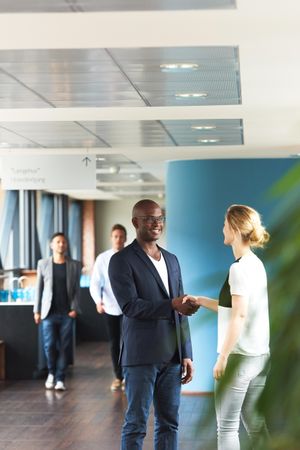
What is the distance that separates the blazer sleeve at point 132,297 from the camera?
14.3ft

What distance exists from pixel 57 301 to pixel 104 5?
22.0 feet

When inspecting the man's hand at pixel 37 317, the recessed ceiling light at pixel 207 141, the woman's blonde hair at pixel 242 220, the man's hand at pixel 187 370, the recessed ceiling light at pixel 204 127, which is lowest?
the man's hand at pixel 37 317

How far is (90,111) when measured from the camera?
7164 millimetres

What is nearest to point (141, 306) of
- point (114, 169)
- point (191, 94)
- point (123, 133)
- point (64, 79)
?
point (64, 79)

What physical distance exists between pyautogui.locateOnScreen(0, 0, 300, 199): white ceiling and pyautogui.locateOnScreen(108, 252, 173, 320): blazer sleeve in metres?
1.04

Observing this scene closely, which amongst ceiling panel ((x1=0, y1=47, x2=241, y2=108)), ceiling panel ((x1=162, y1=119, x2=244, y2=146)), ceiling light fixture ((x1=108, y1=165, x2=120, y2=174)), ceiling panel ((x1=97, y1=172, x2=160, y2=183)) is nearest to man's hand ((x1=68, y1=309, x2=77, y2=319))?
ceiling panel ((x1=162, y1=119, x2=244, y2=146))

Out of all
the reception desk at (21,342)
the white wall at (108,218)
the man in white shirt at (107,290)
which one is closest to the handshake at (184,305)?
the man in white shirt at (107,290)

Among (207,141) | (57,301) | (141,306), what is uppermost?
(207,141)

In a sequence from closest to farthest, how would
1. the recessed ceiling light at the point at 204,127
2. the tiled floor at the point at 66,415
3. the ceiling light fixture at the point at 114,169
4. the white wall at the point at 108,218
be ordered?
the tiled floor at the point at 66,415, the recessed ceiling light at the point at 204,127, the ceiling light fixture at the point at 114,169, the white wall at the point at 108,218

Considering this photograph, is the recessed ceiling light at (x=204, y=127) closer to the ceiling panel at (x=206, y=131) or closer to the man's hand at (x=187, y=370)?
the ceiling panel at (x=206, y=131)

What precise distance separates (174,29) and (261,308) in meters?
3.67

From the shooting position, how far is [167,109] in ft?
23.2

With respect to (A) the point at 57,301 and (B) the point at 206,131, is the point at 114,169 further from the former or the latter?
(B) the point at 206,131

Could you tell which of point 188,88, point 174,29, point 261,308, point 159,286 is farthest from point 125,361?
point 261,308
